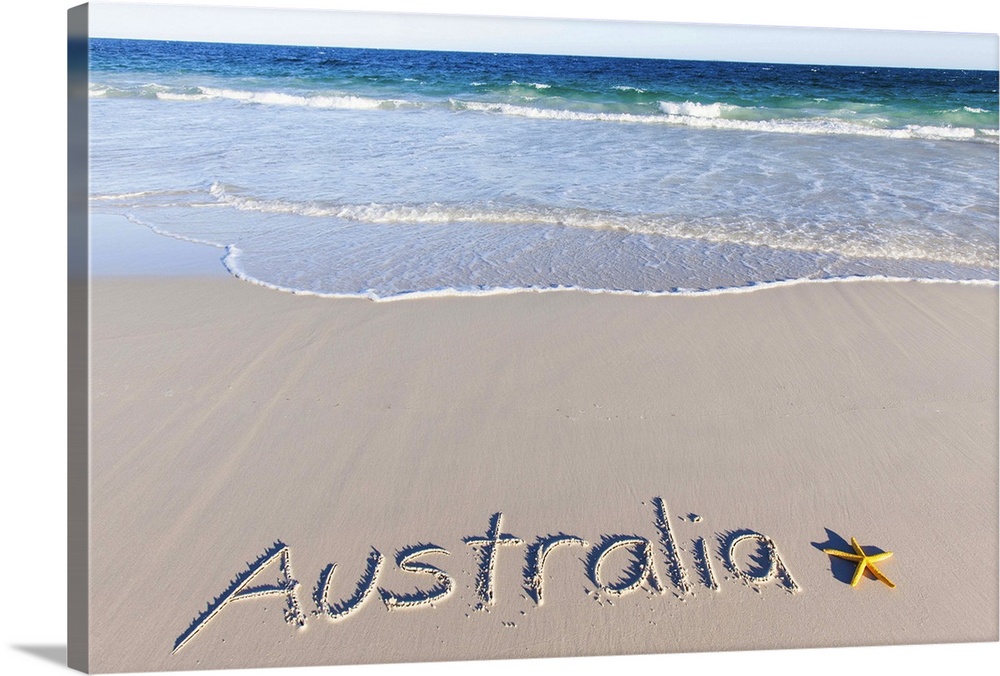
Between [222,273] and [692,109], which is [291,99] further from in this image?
[222,273]

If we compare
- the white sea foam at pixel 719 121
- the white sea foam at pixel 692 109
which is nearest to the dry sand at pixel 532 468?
the white sea foam at pixel 719 121

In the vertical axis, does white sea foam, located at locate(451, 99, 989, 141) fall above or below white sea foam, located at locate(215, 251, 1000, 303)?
above

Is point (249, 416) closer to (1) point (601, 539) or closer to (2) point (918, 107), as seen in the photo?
(1) point (601, 539)

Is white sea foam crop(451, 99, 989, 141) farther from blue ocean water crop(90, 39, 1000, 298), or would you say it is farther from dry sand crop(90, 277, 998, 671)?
dry sand crop(90, 277, 998, 671)

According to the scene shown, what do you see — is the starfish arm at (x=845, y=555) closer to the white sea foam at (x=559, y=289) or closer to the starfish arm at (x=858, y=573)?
the starfish arm at (x=858, y=573)

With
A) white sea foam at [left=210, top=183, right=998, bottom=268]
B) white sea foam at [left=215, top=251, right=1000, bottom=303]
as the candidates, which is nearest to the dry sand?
white sea foam at [left=215, top=251, right=1000, bottom=303]

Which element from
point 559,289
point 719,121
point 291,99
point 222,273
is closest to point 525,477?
point 559,289
